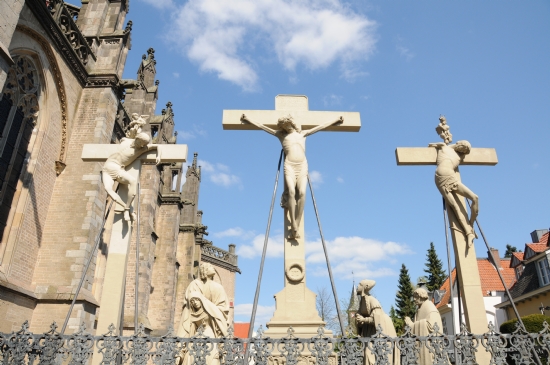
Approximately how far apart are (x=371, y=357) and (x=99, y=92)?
12310 millimetres

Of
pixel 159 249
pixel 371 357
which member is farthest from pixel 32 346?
pixel 159 249

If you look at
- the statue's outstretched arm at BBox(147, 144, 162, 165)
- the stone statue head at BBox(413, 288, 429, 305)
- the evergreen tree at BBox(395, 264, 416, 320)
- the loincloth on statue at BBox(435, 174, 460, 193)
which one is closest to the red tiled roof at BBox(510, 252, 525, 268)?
the evergreen tree at BBox(395, 264, 416, 320)

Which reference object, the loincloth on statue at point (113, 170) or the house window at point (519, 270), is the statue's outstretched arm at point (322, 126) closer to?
the loincloth on statue at point (113, 170)

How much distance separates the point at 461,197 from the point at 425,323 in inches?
87.5

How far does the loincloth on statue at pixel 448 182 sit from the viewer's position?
259 inches

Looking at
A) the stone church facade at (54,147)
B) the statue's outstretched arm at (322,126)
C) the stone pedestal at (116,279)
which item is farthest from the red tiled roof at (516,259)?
the stone pedestal at (116,279)

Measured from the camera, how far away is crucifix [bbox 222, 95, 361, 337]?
19.2 feet

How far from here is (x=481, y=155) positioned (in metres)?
7.16

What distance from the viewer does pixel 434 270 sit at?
152 feet

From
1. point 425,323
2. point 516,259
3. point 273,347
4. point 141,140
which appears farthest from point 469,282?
point 516,259

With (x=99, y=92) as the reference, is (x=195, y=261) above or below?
below

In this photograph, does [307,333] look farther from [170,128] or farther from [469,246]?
[170,128]

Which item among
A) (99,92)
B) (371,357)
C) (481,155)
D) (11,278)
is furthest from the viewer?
(99,92)

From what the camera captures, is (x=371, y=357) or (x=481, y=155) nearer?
(x=371, y=357)
